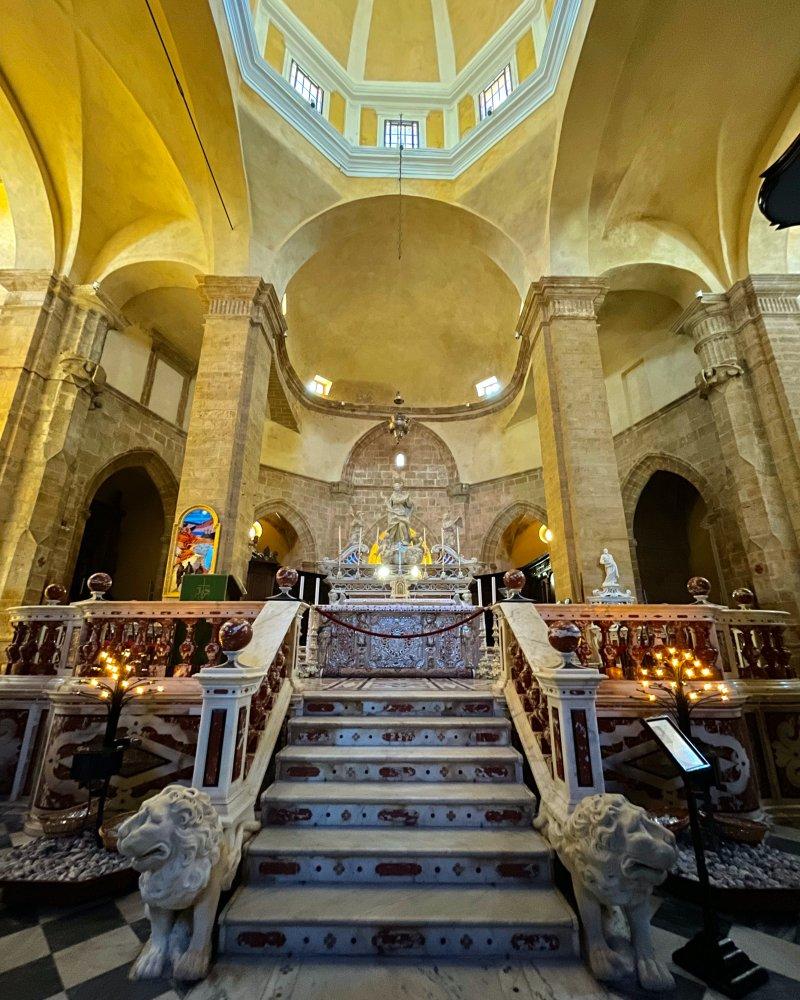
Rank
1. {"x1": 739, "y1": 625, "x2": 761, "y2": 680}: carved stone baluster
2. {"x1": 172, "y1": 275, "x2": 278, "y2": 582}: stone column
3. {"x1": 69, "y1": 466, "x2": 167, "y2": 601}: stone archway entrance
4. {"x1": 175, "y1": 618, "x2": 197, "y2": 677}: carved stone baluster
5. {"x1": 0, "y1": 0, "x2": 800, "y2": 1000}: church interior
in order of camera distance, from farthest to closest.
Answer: {"x1": 69, "y1": 466, "x2": 167, "y2": 601}: stone archway entrance < {"x1": 172, "y1": 275, "x2": 278, "y2": 582}: stone column < {"x1": 739, "y1": 625, "x2": 761, "y2": 680}: carved stone baluster < {"x1": 175, "y1": 618, "x2": 197, "y2": 677}: carved stone baluster < {"x1": 0, "y1": 0, "x2": 800, "y2": 1000}: church interior

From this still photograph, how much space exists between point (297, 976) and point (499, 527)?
43.5 ft

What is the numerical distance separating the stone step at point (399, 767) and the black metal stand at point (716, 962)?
3.75ft

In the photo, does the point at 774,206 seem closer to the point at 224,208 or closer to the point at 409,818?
the point at 409,818

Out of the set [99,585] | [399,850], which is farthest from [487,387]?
[399,850]

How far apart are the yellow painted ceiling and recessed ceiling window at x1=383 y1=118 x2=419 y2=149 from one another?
5.80 feet

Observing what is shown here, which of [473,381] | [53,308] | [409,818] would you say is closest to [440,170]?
[473,381]

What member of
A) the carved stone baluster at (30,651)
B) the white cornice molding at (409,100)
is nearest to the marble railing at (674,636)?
the carved stone baluster at (30,651)

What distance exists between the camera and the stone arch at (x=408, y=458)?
1582 centimetres

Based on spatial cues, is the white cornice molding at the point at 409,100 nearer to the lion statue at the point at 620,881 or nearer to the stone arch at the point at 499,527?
the stone arch at the point at 499,527

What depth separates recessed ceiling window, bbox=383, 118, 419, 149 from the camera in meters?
12.0

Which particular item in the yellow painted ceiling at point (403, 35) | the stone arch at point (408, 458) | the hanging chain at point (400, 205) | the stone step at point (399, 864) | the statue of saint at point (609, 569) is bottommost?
the stone step at point (399, 864)

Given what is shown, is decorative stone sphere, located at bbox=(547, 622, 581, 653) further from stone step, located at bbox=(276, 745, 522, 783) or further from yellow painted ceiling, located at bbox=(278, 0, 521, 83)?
yellow painted ceiling, located at bbox=(278, 0, 521, 83)

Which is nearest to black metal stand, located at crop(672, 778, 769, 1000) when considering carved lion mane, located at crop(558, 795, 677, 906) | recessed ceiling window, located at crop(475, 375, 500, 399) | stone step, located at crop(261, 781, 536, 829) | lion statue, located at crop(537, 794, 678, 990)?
lion statue, located at crop(537, 794, 678, 990)

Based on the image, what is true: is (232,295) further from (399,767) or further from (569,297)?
(399,767)
